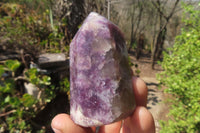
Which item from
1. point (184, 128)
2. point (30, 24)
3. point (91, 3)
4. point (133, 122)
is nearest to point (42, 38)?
point (30, 24)

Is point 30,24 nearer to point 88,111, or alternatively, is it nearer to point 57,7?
point 57,7

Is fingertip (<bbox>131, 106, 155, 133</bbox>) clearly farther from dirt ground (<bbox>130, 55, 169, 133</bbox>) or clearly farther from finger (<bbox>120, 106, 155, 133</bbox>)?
dirt ground (<bbox>130, 55, 169, 133</bbox>)

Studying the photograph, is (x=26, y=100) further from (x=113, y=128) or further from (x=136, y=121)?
(x=136, y=121)

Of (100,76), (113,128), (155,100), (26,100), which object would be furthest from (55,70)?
(155,100)

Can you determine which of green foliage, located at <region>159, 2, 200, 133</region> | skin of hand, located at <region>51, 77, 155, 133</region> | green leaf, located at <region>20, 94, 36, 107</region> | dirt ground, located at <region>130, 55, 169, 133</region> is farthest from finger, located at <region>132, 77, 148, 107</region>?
dirt ground, located at <region>130, 55, 169, 133</region>

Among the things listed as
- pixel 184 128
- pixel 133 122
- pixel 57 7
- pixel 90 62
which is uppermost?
pixel 57 7

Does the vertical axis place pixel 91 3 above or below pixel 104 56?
above
